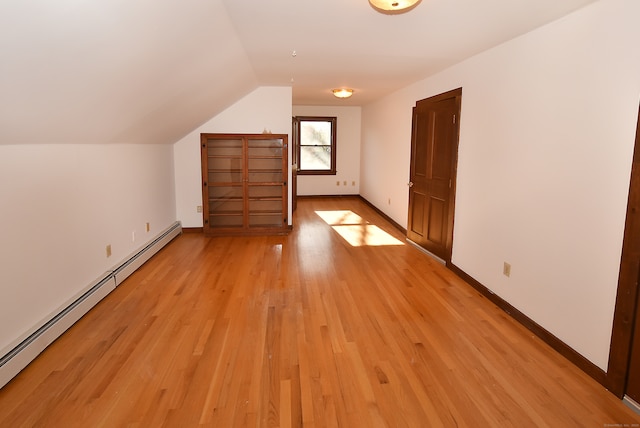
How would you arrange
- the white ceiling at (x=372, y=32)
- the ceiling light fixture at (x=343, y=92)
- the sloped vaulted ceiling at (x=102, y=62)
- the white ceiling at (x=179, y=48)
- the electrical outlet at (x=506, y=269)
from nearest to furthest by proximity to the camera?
1. the sloped vaulted ceiling at (x=102, y=62)
2. the white ceiling at (x=179, y=48)
3. the white ceiling at (x=372, y=32)
4. the electrical outlet at (x=506, y=269)
5. the ceiling light fixture at (x=343, y=92)

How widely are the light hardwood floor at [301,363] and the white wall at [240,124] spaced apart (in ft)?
7.87

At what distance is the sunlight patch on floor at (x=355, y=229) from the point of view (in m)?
5.98

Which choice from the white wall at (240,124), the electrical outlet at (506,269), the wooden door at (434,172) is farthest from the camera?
the white wall at (240,124)

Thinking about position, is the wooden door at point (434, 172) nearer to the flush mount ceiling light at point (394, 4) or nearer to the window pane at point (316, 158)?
the flush mount ceiling light at point (394, 4)

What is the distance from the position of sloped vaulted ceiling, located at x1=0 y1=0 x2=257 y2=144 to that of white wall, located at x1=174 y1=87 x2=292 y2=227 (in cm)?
191

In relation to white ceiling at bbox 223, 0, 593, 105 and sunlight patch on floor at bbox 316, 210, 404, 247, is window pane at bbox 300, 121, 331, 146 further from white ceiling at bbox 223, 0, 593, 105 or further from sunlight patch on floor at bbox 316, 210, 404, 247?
white ceiling at bbox 223, 0, 593, 105

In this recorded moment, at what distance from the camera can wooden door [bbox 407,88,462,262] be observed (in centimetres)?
466

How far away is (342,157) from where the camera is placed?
1011 centimetres

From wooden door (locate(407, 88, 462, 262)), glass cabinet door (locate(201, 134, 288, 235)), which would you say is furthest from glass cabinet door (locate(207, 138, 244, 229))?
wooden door (locate(407, 88, 462, 262))

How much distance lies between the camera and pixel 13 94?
2029 millimetres

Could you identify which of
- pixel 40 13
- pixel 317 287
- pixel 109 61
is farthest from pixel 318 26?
pixel 317 287

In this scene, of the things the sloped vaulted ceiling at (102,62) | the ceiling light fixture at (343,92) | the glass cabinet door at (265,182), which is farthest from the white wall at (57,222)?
the ceiling light fixture at (343,92)

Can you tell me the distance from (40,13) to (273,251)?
4048mm

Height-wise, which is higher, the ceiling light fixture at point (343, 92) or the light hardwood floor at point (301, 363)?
the ceiling light fixture at point (343, 92)
